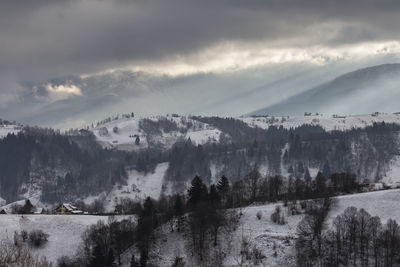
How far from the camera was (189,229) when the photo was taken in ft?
484

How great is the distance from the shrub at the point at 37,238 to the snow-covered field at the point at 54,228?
1.20m

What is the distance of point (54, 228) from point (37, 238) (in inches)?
365

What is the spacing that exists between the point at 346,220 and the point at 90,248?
5466 centimetres

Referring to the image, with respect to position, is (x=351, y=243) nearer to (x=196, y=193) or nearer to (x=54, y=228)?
(x=196, y=193)

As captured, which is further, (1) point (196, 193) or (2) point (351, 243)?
(1) point (196, 193)

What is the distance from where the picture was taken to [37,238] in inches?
6132

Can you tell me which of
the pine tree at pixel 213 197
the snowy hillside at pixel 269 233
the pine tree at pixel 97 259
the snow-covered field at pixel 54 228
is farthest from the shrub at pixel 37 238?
the pine tree at pixel 213 197

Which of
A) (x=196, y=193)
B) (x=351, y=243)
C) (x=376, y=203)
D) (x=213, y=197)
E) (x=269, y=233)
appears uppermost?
(x=196, y=193)

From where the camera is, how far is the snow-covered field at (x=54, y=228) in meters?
152

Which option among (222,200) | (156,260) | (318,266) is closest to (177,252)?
(156,260)

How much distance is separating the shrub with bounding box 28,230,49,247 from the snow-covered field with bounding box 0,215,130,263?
1.20 m

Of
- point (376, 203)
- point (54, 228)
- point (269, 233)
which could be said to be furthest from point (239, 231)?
point (54, 228)

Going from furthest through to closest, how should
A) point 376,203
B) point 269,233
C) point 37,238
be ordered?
point 376,203, point 37,238, point 269,233

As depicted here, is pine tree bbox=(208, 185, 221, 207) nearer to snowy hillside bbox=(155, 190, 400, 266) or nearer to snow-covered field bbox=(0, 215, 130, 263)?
snowy hillside bbox=(155, 190, 400, 266)
